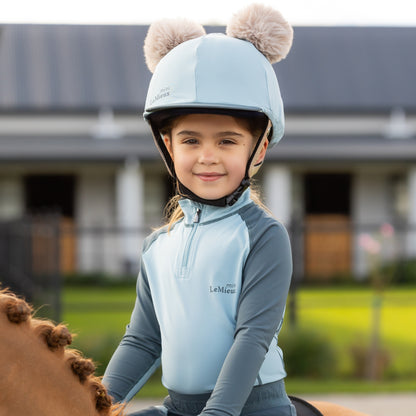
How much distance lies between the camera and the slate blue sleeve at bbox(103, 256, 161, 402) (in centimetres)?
180

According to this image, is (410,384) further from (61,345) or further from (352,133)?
(352,133)

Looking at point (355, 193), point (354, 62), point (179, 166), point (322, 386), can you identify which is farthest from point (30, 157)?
point (179, 166)

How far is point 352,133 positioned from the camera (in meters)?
20.3

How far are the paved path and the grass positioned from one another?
0.12 metres

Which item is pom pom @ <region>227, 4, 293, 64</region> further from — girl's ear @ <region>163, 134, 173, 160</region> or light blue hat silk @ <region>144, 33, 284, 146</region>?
girl's ear @ <region>163, 134, 173, 160</region>

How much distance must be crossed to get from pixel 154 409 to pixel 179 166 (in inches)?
24.3

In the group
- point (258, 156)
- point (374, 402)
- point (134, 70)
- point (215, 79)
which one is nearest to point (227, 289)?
point (258, 156)

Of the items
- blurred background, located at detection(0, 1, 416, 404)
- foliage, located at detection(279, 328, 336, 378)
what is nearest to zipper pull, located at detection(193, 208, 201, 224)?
foliage, located at detection(279, 328, 336, 378)

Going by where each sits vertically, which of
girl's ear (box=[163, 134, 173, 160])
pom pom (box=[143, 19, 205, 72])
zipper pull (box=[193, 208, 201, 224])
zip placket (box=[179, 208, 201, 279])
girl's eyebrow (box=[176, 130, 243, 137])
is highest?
pom pom (box=[143, 19, 205, 72])

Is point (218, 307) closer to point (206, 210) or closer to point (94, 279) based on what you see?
point (206, 210)

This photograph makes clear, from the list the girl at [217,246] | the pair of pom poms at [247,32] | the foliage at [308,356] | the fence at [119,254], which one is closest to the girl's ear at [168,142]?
the girl at [217,246]

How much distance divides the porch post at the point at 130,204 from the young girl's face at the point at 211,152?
1547 cm

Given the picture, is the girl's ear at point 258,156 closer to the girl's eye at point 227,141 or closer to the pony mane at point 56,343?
the girl's eye at point 227,141

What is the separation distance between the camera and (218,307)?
1.68 metres
